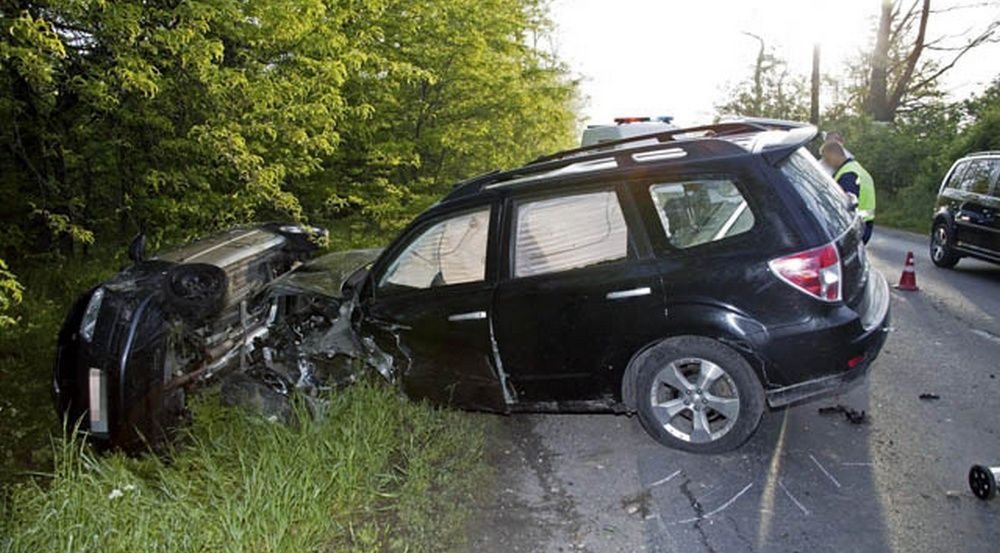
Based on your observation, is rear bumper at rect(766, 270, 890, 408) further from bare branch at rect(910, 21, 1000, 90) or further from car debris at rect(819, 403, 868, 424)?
bare branch at rect(910, 21, 1000, 90)

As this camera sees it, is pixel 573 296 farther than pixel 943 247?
No

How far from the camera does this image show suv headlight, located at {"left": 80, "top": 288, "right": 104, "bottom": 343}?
467 cm

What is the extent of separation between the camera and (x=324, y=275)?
5566 mm

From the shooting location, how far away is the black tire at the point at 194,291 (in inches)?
189

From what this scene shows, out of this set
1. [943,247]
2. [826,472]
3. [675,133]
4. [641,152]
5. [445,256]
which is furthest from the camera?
[943,247]

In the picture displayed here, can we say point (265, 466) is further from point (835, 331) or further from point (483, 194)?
point (835, 331)

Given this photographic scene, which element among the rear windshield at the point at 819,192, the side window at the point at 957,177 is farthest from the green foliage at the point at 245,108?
the side window at the point at 957,177

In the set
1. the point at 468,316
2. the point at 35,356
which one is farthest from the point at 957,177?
the point at 35,356

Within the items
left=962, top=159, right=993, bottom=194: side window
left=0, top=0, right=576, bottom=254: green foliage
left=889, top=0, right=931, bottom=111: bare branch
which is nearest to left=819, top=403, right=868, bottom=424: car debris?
left=0, top=0, right=576, bottom=254: green foliage

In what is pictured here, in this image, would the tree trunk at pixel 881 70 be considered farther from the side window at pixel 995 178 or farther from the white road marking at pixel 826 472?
the white road marking at pixel 826 472

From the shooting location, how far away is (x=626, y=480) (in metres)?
4.09

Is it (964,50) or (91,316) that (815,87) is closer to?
(964,50)

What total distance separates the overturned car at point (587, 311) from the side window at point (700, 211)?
0.4 inches

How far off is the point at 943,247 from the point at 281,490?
33.1 feet
